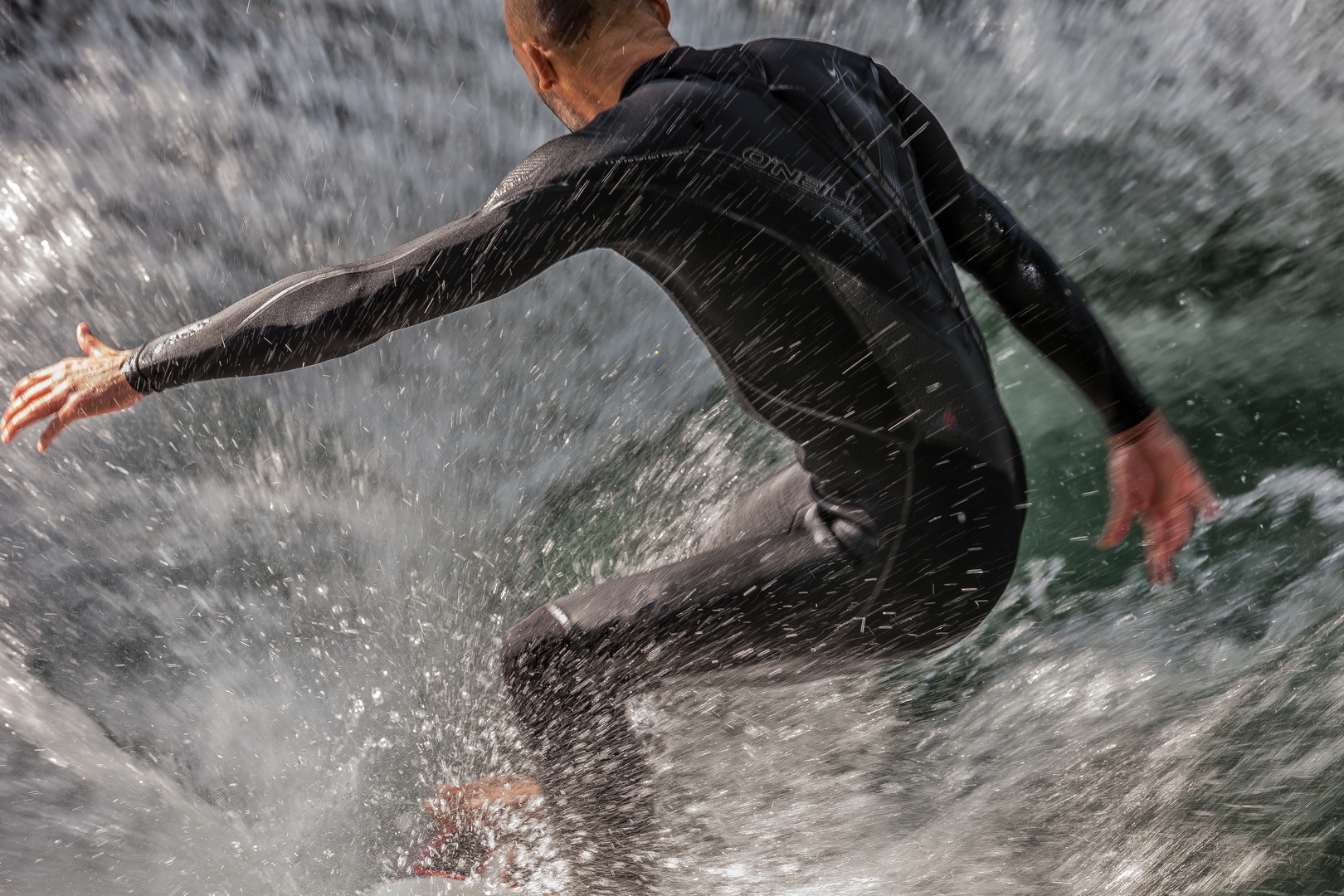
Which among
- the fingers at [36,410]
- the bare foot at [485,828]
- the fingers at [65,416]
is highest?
the fingers at [36,410]

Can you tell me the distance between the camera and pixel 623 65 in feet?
3.26

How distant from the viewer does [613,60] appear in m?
1.00

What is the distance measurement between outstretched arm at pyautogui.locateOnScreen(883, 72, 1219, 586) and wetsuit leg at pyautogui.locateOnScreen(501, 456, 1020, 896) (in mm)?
230

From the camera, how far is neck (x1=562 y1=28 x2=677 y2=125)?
0.99 metres

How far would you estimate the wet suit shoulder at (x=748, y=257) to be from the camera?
32.6 inches

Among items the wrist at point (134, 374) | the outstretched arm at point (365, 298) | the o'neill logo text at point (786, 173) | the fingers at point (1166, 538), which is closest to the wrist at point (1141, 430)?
the fingers at point (1166, 538)

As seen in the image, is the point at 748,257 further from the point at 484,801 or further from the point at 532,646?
the point at 484,801

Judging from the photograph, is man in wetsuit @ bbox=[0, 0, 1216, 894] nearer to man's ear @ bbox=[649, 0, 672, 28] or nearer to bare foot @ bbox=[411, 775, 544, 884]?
man's ear @ bbox=[649, 0, 672, 28]

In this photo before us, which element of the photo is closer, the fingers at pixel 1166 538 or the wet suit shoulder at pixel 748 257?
the wet suit shoulder at pixel 748 257

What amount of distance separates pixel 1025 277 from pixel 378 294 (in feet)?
2.89

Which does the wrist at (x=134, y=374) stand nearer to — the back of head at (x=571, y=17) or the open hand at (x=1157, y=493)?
the back of head at (x=571, y=17)

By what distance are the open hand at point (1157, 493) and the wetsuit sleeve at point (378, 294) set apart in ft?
2.70

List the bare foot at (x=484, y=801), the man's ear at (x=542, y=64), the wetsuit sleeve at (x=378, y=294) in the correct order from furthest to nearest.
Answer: the bare foot at (x=484, y=801), the man's ear at (x=542, y=64), the wetsuit sleeve at (x=378, y=294)

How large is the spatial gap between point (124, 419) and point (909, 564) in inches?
132
